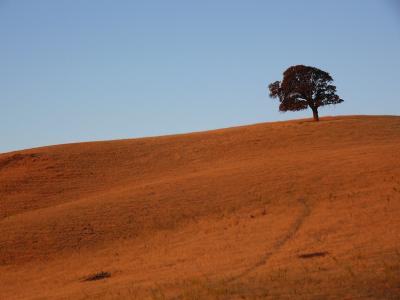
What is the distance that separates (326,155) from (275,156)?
402 centimetres

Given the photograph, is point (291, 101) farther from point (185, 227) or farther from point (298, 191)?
point (185, 227)

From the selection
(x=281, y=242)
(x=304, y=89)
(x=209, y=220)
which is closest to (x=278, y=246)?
(x=281, y=242)

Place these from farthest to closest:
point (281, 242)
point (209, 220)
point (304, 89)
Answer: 1. point (304, 89)
2. point (209, 220)
3. point (281, 242)

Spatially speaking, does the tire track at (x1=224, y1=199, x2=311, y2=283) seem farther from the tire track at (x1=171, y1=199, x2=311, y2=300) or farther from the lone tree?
the lone tree

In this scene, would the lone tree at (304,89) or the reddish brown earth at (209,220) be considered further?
the lone tree at (304,89)

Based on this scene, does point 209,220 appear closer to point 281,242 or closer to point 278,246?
point 281,242

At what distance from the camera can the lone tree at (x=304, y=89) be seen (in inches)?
2148

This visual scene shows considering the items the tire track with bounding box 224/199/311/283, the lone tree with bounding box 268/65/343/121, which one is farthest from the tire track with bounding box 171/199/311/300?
the lone tree with bounding box 268/65/343/121

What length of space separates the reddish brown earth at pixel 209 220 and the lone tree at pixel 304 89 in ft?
32.3

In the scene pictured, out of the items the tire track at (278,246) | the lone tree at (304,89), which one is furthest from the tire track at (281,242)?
the lone tree at (304,89)

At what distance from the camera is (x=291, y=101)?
55.2m

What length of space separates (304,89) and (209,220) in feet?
104

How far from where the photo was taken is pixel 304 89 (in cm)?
5456

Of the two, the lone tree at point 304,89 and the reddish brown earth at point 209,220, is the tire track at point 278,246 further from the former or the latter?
the lone tree at point 304,89
